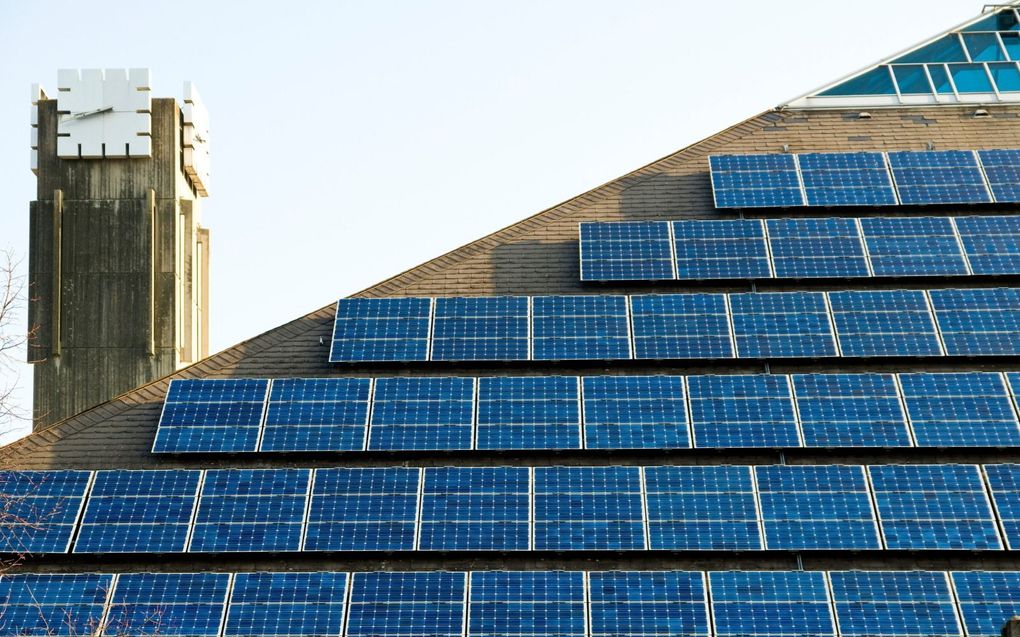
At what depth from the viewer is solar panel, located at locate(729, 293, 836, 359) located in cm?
3806

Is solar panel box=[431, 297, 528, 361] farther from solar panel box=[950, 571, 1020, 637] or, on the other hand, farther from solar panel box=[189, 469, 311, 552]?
solar panel box=[950, 571, 1020, 637]

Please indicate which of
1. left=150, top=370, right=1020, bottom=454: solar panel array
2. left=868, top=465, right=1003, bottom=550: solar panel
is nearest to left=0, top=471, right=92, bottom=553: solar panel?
left=150, top=370, right=1020, bottom=454: solar panel array

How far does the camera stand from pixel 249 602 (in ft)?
108

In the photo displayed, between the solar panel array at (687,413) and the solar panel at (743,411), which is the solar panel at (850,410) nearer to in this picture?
the solar panel array at (687,413)

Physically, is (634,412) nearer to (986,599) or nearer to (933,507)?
(933,507)

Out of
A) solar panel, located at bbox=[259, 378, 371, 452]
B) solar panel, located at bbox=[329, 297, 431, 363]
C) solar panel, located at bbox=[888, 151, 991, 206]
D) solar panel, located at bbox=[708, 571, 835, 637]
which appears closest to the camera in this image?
solar panel, located at bbox=[708, 571, 835, 637]

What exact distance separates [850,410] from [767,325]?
12.1 ft

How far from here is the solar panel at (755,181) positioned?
42438 mm

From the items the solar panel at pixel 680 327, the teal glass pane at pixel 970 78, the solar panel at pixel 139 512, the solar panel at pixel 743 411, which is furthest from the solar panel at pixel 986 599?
the teal glass pane at pixel 970 78

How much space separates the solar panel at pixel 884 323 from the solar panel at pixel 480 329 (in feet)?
29.0

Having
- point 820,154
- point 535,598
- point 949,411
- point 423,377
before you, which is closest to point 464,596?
point 535,598

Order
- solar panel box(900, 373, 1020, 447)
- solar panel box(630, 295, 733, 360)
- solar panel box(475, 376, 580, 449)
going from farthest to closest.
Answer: solar panel box(630, 295, 733, 360)
solar panel box(475, 376, 580, 449)
solar panel box(900, 373, 1020, 447)

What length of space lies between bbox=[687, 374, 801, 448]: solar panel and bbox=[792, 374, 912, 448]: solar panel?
459 millimetres

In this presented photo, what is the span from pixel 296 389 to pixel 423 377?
11.4 feet
